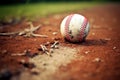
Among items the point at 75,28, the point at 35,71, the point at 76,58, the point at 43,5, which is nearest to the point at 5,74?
the point at 35,71

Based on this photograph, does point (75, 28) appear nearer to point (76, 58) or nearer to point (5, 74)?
point (76, 58)

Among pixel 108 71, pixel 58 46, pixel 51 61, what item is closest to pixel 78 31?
pixel 58 46

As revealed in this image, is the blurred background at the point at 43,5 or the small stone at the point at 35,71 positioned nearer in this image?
the small stone at the point at 35,71

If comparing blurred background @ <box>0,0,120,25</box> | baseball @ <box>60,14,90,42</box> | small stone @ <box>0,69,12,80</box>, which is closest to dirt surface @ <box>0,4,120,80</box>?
small stone @ <box>0,69,12,80</box>

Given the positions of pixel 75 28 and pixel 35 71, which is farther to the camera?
pixel 75 28

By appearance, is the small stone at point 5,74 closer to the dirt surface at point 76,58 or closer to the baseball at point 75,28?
the dirt surface at point 76,58

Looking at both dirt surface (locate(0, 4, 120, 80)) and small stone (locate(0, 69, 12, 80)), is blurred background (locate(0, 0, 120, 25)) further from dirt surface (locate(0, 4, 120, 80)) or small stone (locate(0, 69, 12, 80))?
small stone (locate(0, 69, 12, 80))

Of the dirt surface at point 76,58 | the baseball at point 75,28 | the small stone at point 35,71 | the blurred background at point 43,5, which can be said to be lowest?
the blurred background at point 43,5

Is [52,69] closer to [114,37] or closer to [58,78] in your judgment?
[58,78]

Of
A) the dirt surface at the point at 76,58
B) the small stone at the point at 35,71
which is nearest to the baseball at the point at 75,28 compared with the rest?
the dirt surface at the point at 76,58
